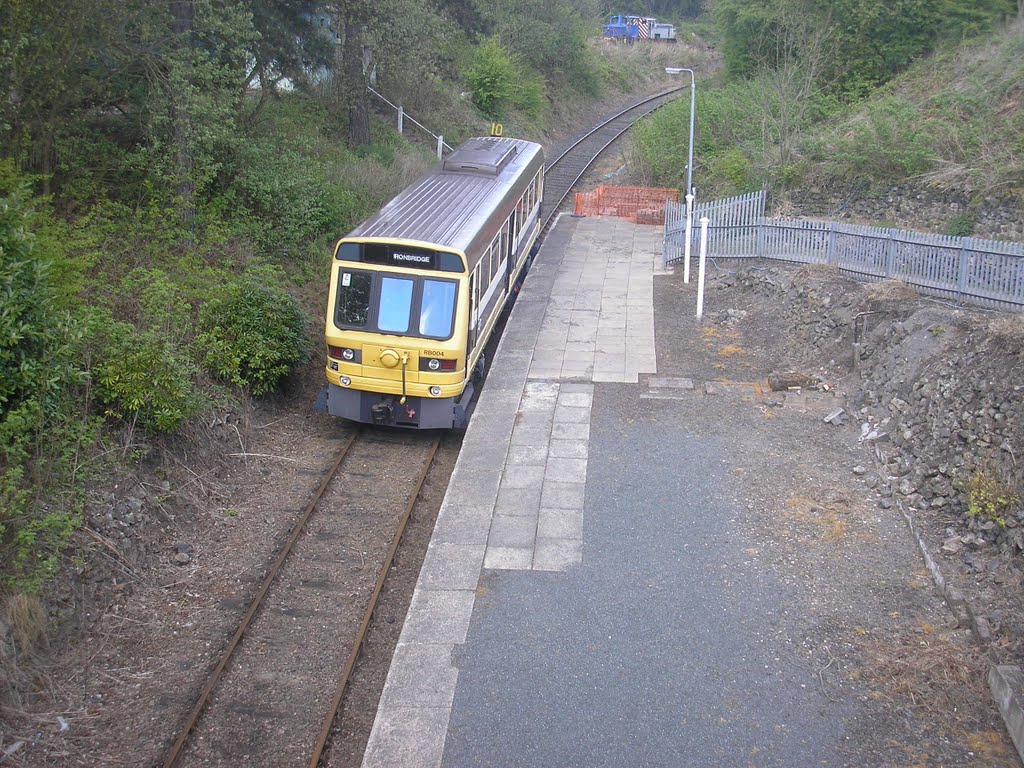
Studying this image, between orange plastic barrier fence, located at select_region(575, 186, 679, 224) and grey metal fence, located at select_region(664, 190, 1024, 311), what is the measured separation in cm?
419

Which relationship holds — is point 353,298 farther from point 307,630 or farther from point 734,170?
point 734,170

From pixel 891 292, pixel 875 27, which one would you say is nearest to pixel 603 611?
pixel 891 292

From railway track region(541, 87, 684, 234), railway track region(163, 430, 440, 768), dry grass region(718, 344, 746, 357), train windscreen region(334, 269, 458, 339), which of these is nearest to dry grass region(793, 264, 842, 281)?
dry grass region(718, 344, 746, 357)

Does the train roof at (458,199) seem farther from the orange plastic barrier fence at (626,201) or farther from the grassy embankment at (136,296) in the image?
the orange plastic barrier fence at (626,201)

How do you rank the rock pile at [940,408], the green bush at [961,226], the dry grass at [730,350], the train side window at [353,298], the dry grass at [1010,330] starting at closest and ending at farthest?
the rock pile at [940,408]
the dry grass at [1010,330]
the train side window at [353,298]
the dry grass at [730,350]
the green bush at [961,226]

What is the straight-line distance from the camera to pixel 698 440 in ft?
40.1

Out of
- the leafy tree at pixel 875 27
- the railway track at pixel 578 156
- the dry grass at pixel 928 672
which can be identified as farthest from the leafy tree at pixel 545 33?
the dry grass at pixel 928 672

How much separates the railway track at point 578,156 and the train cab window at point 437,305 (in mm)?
13328

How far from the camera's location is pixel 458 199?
48.6 feet

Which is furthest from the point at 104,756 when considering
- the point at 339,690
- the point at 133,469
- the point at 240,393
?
the point at 240,393

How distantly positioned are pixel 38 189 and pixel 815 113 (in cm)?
2121

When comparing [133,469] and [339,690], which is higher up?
[133,469]

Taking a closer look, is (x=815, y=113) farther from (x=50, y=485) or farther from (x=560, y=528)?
(x=50, y=485)

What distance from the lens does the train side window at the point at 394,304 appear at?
12.3 metres
